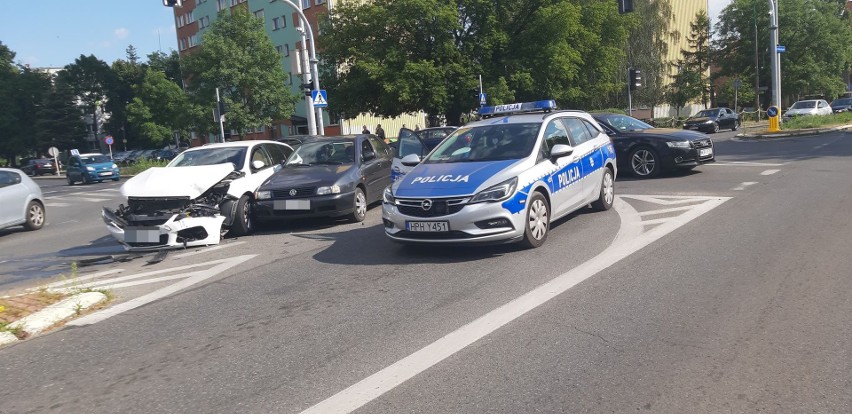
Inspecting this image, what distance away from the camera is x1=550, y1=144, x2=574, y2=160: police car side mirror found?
8484 millimetres

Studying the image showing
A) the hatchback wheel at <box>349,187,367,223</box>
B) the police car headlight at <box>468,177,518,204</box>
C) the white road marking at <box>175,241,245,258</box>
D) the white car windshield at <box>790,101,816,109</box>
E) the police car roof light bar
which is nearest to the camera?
the police car headlight at <box>468,177,518,204</box>

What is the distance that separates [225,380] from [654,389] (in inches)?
106

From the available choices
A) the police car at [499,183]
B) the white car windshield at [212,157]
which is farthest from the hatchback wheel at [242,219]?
the police car at [499,183]

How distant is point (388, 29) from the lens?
38.8 metres

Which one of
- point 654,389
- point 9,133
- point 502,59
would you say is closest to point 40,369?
point 654,389

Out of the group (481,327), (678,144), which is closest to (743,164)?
(678,144)

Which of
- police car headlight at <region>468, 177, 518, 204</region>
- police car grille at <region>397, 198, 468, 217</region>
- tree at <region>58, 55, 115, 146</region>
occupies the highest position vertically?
tree at <region>58, 55, 115, 146</region>

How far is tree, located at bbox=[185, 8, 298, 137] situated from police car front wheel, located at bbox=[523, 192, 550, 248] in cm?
4126

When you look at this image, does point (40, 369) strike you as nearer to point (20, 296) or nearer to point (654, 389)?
point (20, 296)

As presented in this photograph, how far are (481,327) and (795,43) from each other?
6753cm

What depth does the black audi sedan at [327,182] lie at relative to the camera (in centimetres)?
1091

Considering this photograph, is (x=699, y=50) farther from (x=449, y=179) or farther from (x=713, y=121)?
(x=449, y=179)

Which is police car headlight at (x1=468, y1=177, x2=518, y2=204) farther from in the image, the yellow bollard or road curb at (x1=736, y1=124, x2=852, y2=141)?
the yellow bollard

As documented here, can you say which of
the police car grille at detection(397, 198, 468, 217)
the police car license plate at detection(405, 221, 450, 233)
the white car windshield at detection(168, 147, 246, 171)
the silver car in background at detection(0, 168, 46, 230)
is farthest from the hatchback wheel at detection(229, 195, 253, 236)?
the silver car in background at detection(0, 168, 46, 230)
